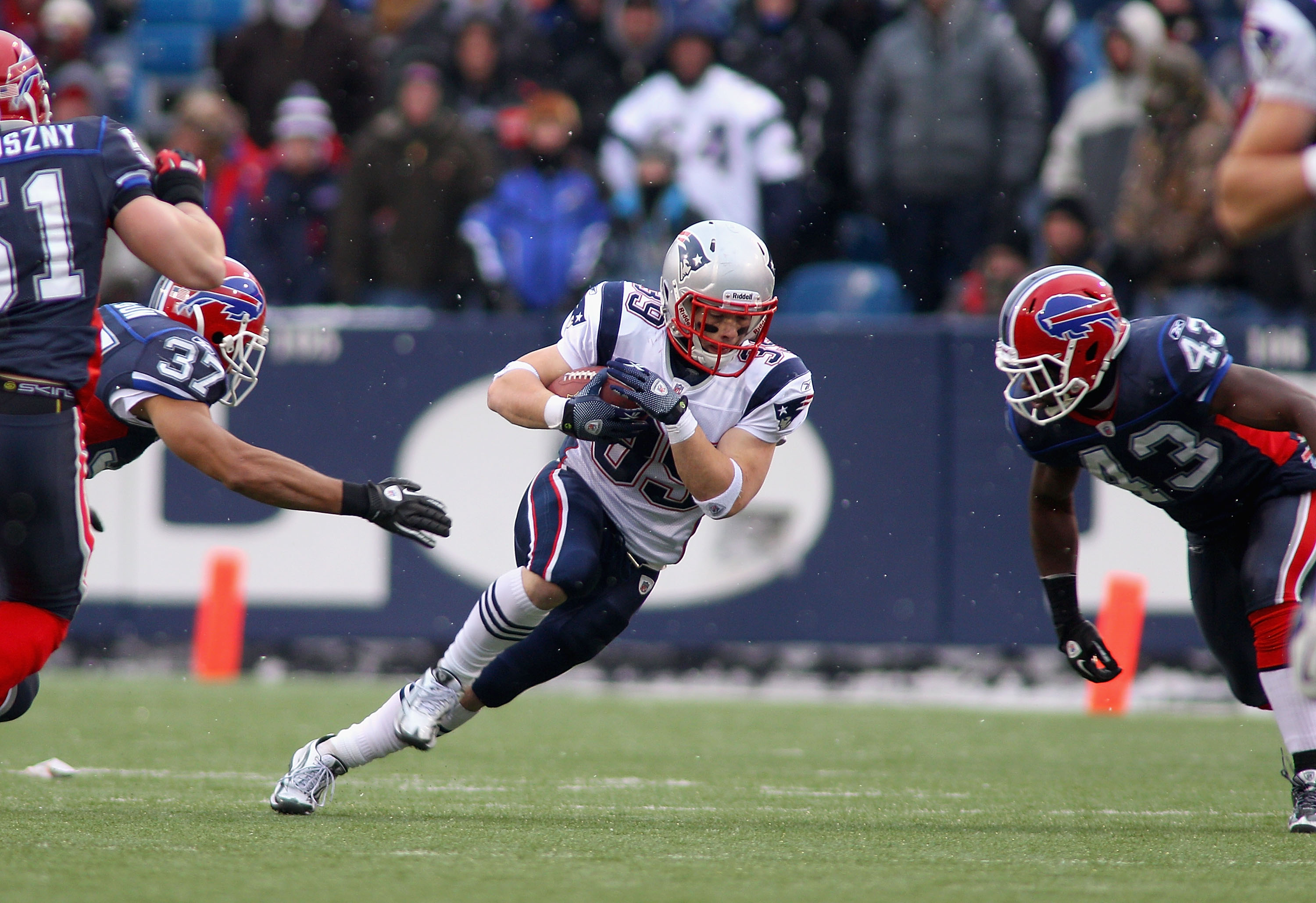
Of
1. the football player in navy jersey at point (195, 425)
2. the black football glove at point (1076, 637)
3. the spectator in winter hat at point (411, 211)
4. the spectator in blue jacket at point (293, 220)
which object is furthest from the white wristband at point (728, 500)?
the spectator in blue jacket at point (293, 220)

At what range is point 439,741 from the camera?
22.0ft

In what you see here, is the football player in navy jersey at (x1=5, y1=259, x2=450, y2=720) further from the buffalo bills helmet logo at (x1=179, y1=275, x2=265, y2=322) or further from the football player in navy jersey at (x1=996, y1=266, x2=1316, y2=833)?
the football player in navy jersey at (x1=996, y1=266, x2=1316, y2=833)

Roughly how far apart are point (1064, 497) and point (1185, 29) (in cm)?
526

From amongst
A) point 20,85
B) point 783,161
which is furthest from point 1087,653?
point 783,161

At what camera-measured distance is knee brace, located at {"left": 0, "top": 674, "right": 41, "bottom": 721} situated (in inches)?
178

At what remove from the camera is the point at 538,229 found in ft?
29.8

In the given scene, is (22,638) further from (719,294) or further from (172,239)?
(719,294)

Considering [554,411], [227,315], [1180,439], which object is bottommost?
[1180,439]

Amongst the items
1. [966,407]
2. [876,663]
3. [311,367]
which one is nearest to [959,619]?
[876,663]

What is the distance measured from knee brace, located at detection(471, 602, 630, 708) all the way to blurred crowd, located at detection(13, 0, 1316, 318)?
429 cm

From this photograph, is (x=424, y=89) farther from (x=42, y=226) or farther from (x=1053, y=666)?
(x=42, y=226)

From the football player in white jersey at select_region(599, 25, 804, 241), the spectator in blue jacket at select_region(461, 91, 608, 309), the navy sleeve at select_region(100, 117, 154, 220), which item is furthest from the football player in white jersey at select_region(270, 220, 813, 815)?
the football player in white jersey at select_region(599, 25, 804, 241)

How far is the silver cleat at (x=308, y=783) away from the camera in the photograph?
4.55m

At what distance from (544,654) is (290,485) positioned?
929mm
